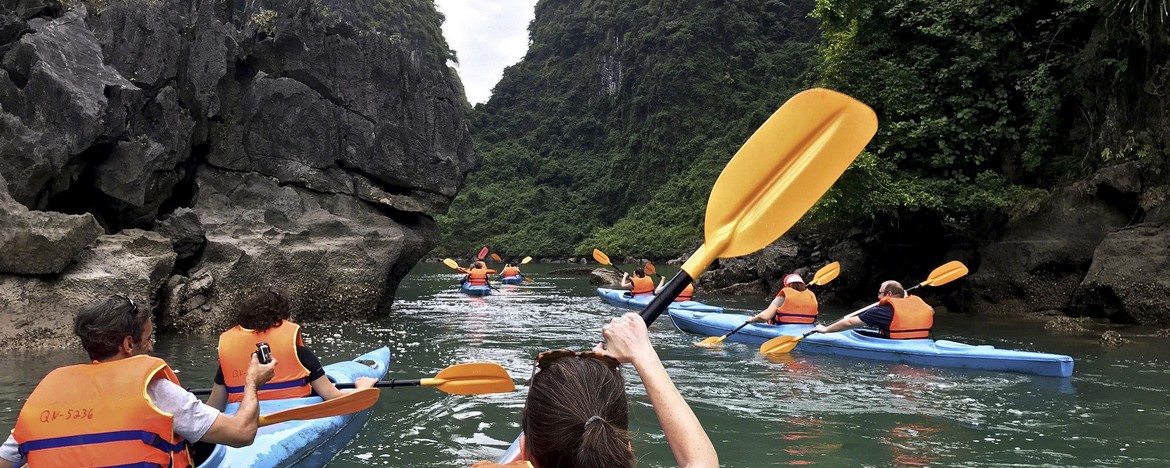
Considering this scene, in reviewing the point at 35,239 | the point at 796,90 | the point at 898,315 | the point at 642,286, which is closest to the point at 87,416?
the point at 35,239

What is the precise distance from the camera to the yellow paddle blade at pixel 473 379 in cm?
430

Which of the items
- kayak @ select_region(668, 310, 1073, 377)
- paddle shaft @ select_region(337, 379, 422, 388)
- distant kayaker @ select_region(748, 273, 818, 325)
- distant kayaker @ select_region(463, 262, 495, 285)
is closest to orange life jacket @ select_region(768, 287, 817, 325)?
distant kayaker @ select_region(748, 273, 818, 325)

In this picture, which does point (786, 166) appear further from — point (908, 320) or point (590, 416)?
point (908, 320)

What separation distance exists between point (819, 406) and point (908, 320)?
2.53m

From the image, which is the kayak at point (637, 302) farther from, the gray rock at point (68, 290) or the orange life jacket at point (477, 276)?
the gray rock at point (68, 290)

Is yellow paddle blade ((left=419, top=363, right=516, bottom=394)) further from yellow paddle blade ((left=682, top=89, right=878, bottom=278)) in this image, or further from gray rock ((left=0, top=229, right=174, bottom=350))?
gray rock ((left=0, top=229, right=174, bottom=350))

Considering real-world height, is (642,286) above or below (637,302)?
above

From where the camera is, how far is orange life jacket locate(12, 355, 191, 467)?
2596mm

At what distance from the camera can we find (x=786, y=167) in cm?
303

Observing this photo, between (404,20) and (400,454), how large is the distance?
162ft

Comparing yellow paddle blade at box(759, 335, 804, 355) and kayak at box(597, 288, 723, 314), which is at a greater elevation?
yellow paddle blade at box(759, 335, 804, 355)

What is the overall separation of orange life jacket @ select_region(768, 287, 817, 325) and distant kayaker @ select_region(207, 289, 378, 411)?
651 cm

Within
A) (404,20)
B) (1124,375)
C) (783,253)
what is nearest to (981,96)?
(783,253)

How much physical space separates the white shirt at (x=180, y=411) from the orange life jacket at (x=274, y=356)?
147 cm
